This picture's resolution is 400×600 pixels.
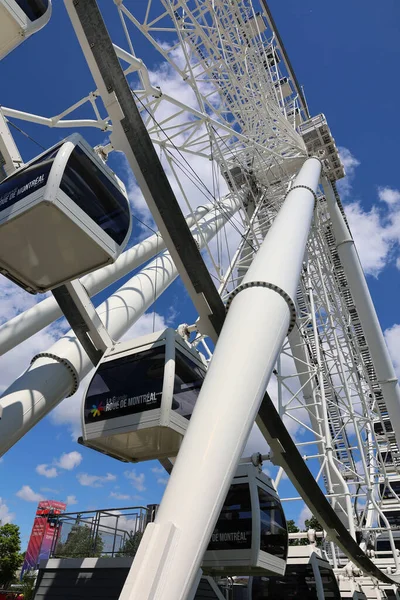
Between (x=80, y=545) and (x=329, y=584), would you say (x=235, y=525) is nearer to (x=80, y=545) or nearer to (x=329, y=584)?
(x=80, y=545)

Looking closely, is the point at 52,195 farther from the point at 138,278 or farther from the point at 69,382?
the point at 138,278

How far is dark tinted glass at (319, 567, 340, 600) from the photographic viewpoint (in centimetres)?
1222

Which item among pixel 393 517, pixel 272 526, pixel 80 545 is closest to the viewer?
pixel 272 526

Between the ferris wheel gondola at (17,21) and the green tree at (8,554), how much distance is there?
45.9m

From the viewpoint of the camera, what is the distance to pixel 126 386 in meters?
7.23

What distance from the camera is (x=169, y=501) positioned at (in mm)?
3865

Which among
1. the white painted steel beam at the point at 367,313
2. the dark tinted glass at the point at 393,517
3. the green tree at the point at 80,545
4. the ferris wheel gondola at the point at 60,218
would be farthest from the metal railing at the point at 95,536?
the dark tinted glass at the point at 393,517

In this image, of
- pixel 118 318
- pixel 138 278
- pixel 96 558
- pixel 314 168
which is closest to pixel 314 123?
pixel 314 168

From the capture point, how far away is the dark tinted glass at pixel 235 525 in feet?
28.0

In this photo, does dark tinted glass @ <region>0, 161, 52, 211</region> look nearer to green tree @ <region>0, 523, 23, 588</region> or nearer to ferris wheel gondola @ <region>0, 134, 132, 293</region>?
ferris wheel gondola @ <region>0, 134, 132, 293</region>

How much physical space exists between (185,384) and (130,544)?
13.3ft

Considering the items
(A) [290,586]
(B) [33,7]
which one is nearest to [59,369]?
(B) [33,7]

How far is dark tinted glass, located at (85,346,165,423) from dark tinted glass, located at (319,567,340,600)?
846 centimetres

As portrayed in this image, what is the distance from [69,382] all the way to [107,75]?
15.8 ft
